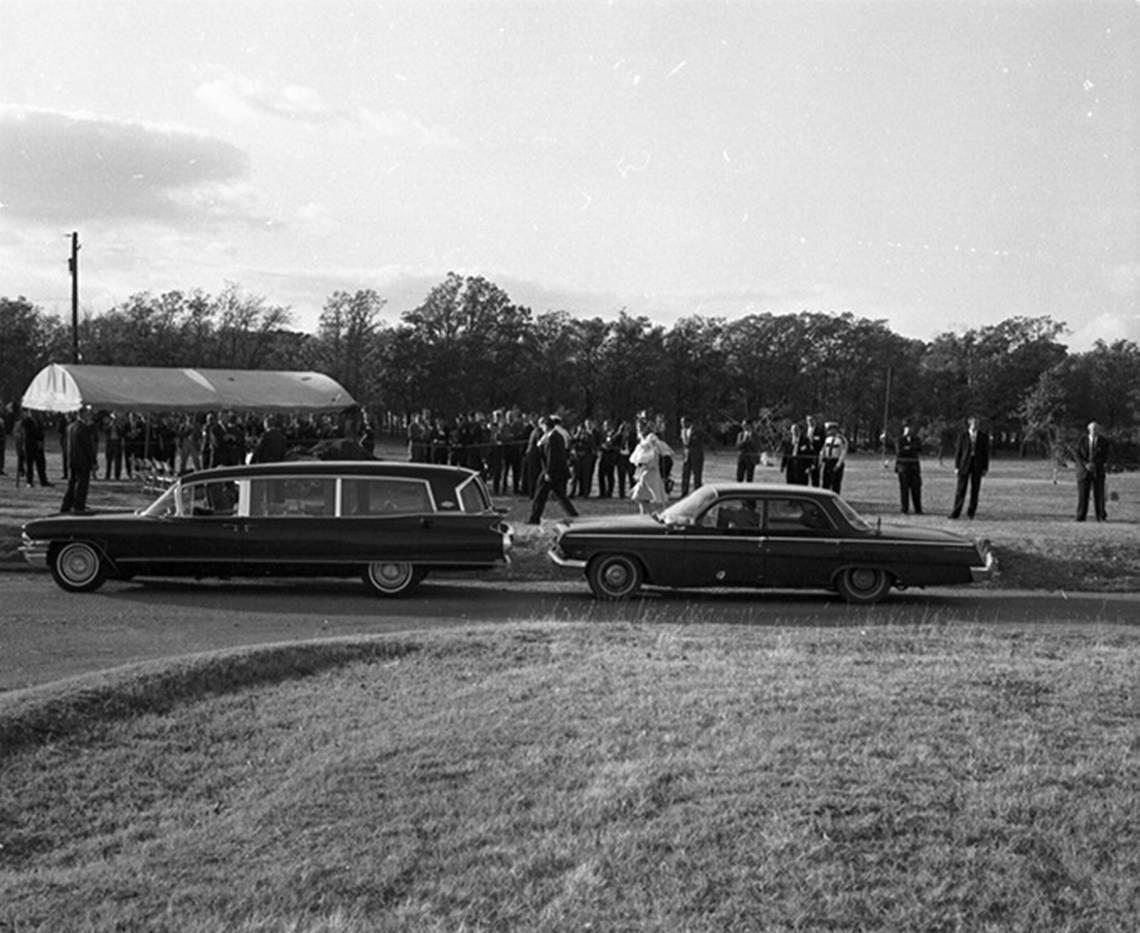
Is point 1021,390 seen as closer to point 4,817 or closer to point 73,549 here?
point 73,549

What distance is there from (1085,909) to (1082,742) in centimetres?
194

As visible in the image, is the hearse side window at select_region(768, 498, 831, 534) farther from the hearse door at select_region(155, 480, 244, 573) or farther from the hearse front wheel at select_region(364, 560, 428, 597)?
the hearse door at select_region(155, 480, 244, 573)

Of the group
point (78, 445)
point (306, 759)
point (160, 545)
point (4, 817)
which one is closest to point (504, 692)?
point (306, 759)

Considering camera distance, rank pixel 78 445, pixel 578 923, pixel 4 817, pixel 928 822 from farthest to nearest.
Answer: pixel 78 445 < pixel 4 817 < pixel 928 822 < pixel 578 923

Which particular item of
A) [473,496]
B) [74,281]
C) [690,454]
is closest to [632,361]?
[74,281]

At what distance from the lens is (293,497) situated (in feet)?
49.2

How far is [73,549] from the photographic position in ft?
48.6

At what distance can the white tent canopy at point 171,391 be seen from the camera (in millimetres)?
37156

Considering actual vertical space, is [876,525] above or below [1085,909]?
above

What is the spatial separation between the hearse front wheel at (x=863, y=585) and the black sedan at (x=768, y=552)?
0.5 inches

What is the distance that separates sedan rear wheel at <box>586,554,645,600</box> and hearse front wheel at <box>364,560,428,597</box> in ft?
6.72

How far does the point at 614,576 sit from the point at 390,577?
2629 mm

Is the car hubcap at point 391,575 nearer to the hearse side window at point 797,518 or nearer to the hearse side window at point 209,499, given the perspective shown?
the hearse side window at point 209,499

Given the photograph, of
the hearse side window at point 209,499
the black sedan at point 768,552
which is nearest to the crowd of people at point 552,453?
the black sedan at point 768,552
